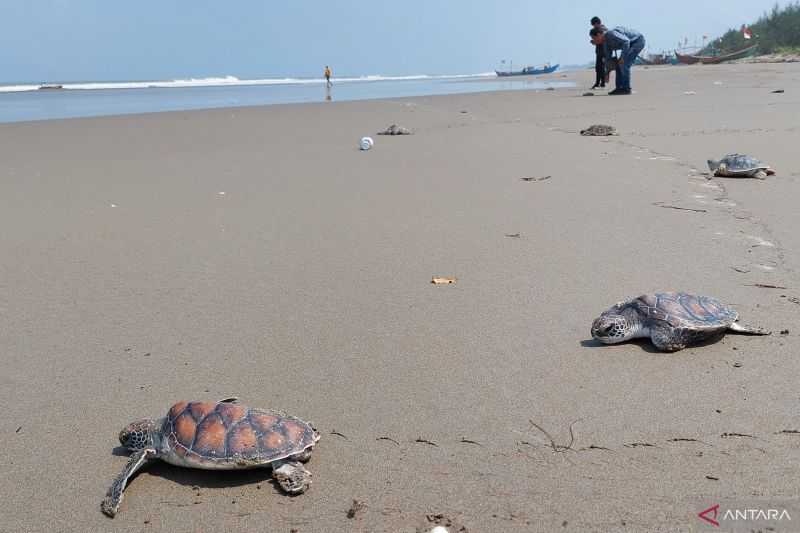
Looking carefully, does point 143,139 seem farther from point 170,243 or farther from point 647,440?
point 647,440

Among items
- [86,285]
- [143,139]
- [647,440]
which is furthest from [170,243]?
[143,139]

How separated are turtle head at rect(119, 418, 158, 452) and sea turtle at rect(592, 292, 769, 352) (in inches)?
91.8

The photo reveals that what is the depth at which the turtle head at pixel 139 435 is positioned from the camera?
2760 millimetres

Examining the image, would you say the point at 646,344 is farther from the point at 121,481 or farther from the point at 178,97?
the point at 178,97

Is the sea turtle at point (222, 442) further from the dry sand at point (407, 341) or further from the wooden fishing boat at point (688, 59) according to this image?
the wooden fishing boat at point (688, 59)

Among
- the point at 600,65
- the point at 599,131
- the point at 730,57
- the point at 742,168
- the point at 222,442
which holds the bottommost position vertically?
the point at 222,442

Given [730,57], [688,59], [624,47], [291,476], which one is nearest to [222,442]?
[291,476]

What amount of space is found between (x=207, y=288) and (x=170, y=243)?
1.28 meters

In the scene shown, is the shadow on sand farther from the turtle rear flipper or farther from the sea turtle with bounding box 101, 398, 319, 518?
the sea turtle with bounding box 101, 398, 319, 518

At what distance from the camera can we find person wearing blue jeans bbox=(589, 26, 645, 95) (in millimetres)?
18672

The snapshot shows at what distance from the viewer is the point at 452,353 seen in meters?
3.66

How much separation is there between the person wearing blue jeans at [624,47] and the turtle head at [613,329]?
16863 millimetres

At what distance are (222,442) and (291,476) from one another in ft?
1.05

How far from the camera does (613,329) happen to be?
11.8 feet
